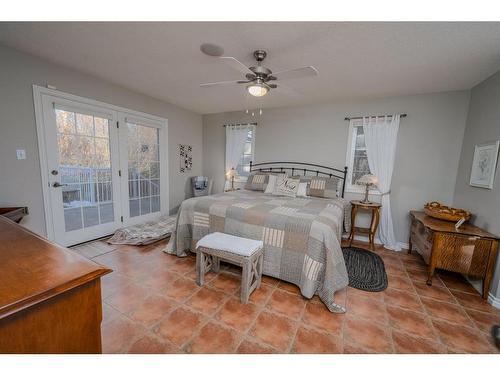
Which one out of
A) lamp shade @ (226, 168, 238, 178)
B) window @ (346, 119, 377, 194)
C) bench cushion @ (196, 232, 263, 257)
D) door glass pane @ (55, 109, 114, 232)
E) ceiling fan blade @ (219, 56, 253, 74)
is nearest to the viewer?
ceiling fan blade @ (219, 56, 253, 74)

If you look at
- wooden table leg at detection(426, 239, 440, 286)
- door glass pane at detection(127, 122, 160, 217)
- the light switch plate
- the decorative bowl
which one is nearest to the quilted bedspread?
wooden table leg at detection(426, 239, 440, 286)

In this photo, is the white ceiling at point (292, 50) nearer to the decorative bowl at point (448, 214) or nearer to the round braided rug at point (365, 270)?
the decorative bowl at point (448, 214)

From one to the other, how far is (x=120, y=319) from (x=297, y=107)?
3.87m

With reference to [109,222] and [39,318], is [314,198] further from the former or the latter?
[109,222]

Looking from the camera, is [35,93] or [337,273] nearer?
[337,273]

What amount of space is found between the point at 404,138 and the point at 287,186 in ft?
6.23

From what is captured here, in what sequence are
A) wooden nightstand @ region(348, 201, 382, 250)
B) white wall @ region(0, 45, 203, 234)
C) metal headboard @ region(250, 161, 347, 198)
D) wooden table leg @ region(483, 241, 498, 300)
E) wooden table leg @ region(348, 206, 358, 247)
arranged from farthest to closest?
metal headboard @ region(250, 161, 347, 198)
wooden table leg @ region(348, 206, 358, 247)
wooden nightstand @ region(348, 201, 382, 250)
white wall @ region(0, 45, 203, 234)
wooden table leg @ region(483, 241, 498, 300)

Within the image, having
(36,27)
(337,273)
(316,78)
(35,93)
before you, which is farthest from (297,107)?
(35,93)

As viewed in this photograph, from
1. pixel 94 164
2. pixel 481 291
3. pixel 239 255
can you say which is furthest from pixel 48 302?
pixel 481 291

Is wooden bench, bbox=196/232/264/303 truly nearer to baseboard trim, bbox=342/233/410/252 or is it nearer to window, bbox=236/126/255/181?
baseboard trim, bbox=342/233/410/252

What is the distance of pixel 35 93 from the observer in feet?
7.75

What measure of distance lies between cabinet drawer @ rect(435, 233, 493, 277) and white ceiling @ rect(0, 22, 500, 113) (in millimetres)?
1764

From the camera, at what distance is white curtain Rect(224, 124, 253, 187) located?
4359mm
